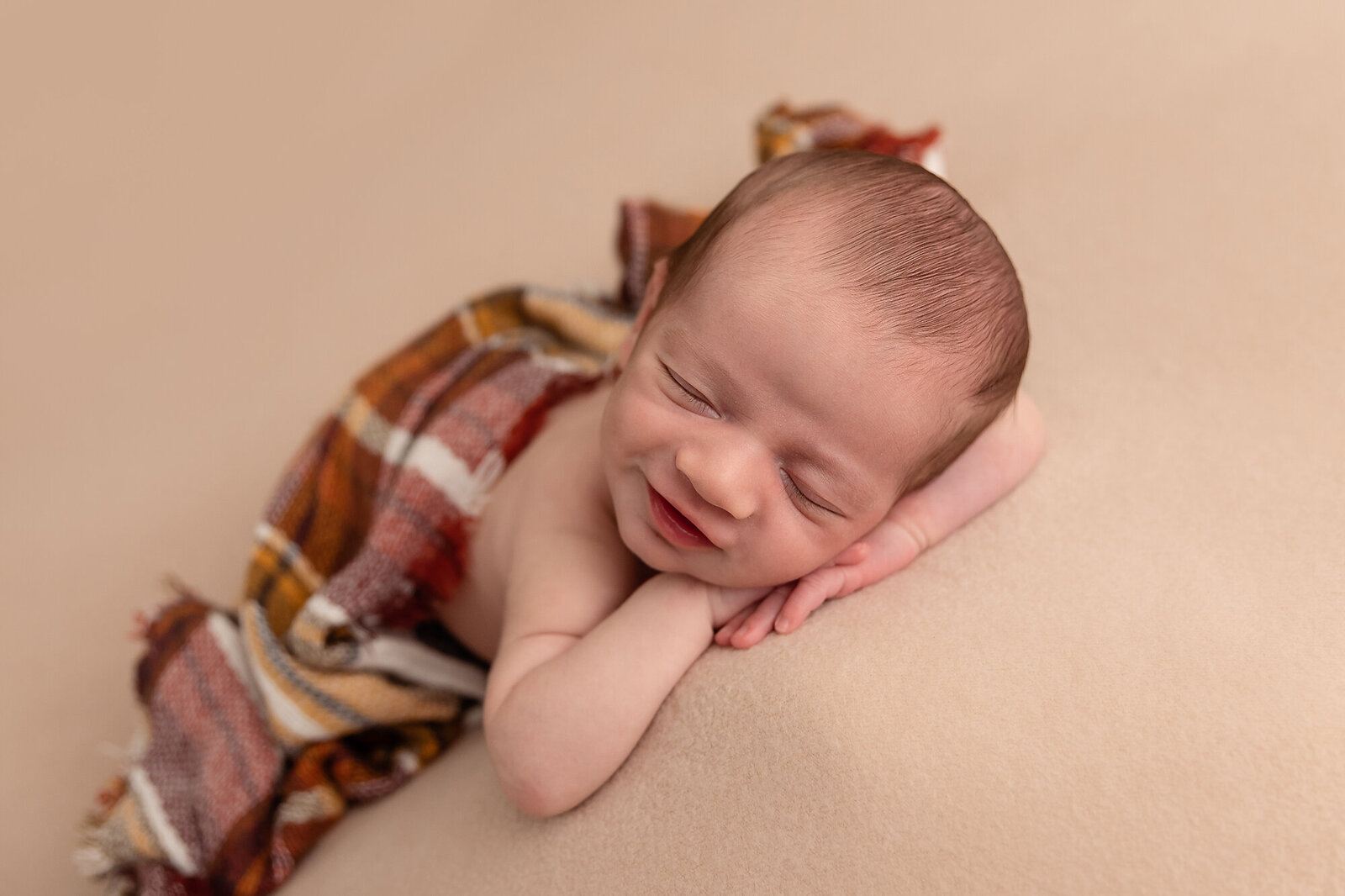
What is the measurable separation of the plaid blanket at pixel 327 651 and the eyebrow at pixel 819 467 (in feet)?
1.32

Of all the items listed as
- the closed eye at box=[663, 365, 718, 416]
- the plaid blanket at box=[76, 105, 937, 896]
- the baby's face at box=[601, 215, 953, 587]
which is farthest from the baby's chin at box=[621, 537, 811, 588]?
the plaid blanket at box=[76, 105, 937, 896]

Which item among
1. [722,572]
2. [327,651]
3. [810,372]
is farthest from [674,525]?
[327,651]

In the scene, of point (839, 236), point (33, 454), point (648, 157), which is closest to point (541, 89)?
point (648, 157)

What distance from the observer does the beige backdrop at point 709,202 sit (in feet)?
2.15

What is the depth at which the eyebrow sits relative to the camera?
0.76 meters

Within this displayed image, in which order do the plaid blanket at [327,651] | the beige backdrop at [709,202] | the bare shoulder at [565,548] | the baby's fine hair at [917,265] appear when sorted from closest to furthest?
the beige backdrop at [709,202] → the baby's fine hair at [917,265] → the bare shoulder at [565,548] → the plaid blanket at [327,651]

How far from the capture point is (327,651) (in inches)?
40.7

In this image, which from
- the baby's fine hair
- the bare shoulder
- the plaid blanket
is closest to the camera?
the baby's fine hair

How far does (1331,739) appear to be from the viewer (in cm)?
61

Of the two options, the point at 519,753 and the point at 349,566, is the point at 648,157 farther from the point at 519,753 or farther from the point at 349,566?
the point at 519,753

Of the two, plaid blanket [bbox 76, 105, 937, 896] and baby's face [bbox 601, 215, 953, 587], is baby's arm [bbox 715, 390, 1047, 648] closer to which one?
baby's face [bbox 601, 215, 953, 587]

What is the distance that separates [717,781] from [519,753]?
153 millimetres

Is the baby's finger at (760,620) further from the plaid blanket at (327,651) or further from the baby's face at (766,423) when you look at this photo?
the plaid blanket at (327,651)

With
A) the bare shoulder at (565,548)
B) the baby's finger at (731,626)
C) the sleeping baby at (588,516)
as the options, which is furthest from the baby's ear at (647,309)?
the baby's finger at (731,626)
